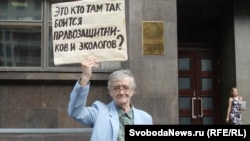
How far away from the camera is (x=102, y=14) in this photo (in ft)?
12.6

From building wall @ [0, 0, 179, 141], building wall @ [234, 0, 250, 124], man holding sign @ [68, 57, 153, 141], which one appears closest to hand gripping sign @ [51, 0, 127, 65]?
man holding sign @ [68, 57, 153, 141]

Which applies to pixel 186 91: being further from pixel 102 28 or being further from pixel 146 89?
pixel 102 28

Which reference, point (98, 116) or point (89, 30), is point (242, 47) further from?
point (98, 116)

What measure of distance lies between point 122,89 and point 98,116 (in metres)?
0.24

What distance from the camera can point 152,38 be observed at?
31.7 ft

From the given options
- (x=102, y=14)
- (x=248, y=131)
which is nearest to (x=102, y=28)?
(x=102, y=14)

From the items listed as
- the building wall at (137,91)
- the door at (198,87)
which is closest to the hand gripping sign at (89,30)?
the building wall at (137,91)

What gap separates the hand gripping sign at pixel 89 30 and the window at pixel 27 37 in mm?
5617

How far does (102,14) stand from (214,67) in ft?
29.8

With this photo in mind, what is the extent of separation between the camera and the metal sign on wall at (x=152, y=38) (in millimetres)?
9625

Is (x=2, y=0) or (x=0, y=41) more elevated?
(x=2, y=0)

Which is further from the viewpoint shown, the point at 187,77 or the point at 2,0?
the point at 187,77

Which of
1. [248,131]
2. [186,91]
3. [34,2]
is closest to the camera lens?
[248,131]

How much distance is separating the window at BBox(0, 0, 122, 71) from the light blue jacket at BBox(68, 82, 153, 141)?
6.42 m
